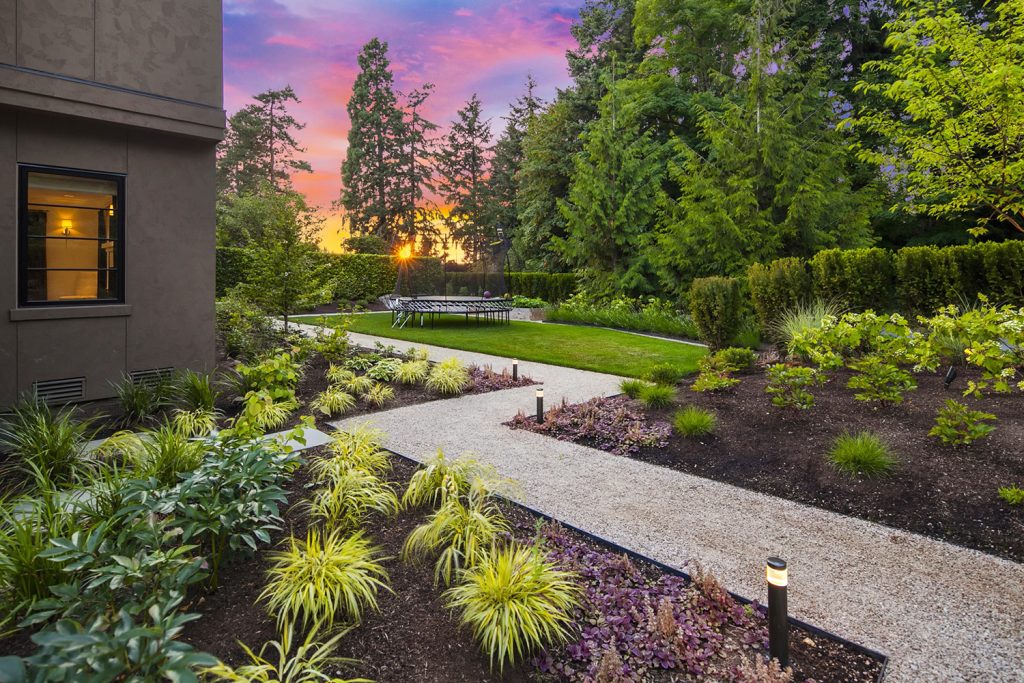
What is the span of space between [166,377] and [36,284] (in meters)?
1.29

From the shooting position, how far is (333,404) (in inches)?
217

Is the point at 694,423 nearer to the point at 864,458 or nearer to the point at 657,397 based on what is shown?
the point at 657,397

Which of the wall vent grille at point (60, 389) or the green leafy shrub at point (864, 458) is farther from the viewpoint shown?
the wall vent grille at point (60, 389)

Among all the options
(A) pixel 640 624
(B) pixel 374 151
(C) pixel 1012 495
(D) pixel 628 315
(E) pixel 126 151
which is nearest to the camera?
(A) pixel 640 624

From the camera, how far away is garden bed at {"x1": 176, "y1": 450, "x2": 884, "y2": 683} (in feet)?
6.34

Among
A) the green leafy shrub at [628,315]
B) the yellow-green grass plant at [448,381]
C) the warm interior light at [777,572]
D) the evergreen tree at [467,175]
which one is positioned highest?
the evergreen tree at [467,175]

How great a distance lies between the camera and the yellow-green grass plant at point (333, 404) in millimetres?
5453

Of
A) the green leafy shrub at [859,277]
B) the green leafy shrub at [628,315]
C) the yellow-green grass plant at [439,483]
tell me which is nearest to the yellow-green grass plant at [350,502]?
the yellow-green grass plant at [439,483]

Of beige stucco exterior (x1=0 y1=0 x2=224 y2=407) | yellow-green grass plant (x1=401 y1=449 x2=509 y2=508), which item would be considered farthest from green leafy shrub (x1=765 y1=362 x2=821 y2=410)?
beige stucco exterior (x1=0 y1=0 x2=224 y2=407)

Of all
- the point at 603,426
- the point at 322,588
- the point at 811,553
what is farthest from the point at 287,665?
the point at 603,426

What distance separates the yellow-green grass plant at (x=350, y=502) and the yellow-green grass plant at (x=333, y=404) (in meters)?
2.33

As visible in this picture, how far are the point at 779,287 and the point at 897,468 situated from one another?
6179 millimetres

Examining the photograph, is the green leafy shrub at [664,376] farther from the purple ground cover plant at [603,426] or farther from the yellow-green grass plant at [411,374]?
the yellow-green grass plant at [411,374]

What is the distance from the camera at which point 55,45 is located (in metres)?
4.51
